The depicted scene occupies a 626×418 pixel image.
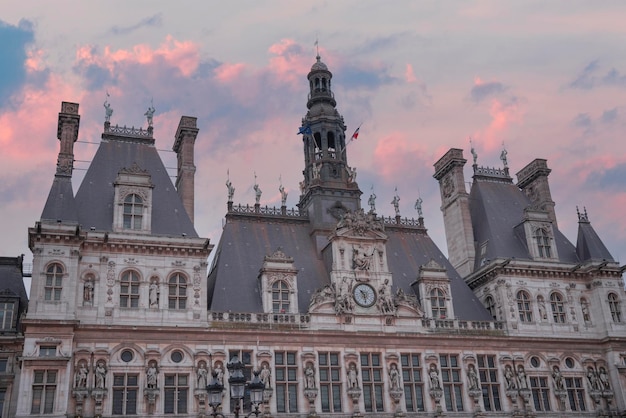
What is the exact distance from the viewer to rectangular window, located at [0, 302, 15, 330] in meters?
47.5

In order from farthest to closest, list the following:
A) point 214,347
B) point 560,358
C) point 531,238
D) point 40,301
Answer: point 531,238
point 560,358
point 214,347
point 40,301

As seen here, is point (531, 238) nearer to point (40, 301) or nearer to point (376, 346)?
point (376, 346)

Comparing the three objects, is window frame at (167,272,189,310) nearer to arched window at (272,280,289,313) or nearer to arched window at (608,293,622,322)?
arched window at (272,280,289,313)

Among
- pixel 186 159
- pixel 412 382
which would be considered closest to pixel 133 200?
pixel 186 159

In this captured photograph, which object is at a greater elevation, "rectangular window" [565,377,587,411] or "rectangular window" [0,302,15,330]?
"rectangular window" [0,302,15,330]

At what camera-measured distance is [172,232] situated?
4731 cm

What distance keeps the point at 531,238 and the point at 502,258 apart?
12.3 ft

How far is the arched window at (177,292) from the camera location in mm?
45281

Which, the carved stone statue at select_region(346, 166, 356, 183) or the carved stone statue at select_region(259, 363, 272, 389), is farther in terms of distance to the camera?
the carved stone statue at select_region(346, 166, 356, 183)

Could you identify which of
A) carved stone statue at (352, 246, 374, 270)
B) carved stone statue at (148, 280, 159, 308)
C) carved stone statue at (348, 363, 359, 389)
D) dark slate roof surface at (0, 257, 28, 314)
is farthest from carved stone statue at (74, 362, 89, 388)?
carved stone statue at (352, 246, 374, 270)

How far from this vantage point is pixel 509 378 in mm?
50406

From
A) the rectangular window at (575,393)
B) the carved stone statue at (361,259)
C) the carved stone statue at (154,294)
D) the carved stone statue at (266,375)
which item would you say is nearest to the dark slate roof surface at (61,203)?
the carved stone statue at (154,294)

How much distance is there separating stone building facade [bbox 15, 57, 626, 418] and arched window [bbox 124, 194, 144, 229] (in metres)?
0.12

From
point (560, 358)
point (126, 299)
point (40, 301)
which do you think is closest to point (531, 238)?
point (560, 358)
